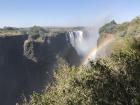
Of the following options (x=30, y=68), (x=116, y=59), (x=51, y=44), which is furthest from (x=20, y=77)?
(x=116, y=59)

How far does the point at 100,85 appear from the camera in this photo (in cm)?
2397

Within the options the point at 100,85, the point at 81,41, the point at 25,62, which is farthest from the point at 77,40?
the point at 100,85

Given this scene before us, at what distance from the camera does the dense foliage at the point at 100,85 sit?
2323 cm

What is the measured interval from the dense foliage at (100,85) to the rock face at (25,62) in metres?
80.0

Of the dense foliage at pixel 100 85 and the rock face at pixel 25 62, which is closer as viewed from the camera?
the dense foliage at pixel 100 85

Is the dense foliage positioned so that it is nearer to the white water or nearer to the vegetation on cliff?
the vegetation on cliff

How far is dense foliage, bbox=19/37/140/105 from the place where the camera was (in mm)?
23234

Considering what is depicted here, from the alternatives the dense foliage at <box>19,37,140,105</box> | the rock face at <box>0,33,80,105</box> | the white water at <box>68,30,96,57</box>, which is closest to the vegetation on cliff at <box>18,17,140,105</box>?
the dense foliage at <box>19,37,140,105</box>

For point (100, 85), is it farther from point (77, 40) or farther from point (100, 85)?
point (77, 40)

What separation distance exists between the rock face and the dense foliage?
79999 millimetres

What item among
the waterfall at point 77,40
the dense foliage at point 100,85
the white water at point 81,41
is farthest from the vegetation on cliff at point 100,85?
the waterfall at point 77,40

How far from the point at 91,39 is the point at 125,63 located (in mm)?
120545

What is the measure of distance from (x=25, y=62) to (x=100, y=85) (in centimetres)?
10634

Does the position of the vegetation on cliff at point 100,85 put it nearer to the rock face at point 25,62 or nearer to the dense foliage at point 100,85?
the dense foliage at point 100,85
